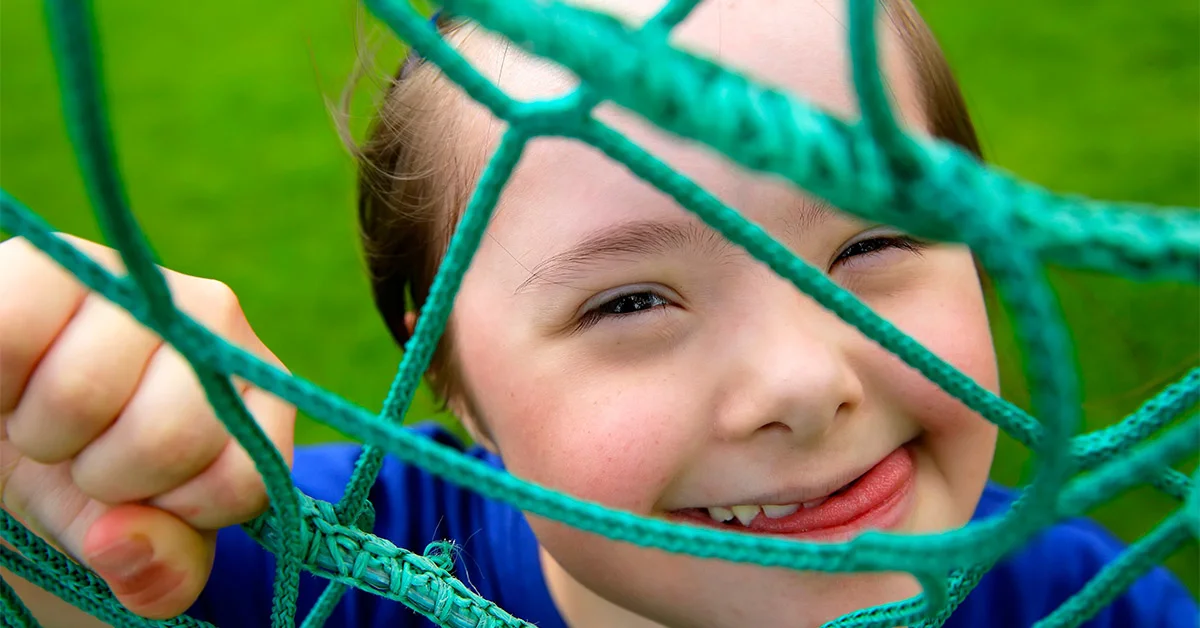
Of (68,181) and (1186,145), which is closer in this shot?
(1186,145)

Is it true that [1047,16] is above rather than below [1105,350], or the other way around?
above

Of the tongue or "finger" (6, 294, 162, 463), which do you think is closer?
"finger" (6, 294, 162, 463)

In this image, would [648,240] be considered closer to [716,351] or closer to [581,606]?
[716,351]

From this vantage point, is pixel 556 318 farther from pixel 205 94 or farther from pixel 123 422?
pixel 205 94

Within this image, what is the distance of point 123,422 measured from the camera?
44 cm

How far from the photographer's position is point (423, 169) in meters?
0.69

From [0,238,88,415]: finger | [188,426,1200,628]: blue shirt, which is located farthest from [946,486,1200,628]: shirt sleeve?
[0,238,88,415]: finger

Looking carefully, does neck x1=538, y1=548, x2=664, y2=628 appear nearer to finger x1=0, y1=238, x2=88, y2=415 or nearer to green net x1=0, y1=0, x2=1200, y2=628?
green net x1=0, y1=0, x2=1200, y2=628

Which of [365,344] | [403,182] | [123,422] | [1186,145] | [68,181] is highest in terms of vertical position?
[1186,145]

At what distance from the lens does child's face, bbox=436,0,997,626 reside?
0.53 m

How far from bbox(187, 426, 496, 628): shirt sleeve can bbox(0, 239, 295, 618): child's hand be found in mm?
260

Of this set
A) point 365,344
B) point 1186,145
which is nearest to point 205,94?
point 365,344

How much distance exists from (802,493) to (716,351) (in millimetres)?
108

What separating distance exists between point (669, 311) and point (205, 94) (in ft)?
5.09
